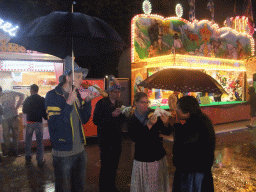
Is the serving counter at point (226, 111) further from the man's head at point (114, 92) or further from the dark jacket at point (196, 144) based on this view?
the dark jacket at point (196, 144)

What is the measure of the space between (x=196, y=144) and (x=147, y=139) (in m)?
0.72

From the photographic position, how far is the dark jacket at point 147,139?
298cm

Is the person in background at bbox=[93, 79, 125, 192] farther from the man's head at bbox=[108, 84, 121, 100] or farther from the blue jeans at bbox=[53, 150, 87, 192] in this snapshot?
the blue jeans at bbox=[53, 150, 87, 192]

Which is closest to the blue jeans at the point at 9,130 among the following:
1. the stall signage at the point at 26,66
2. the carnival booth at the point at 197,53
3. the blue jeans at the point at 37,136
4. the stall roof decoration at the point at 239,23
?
the blue jeans at the point at 37,136

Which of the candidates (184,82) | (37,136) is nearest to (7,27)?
(37,136)

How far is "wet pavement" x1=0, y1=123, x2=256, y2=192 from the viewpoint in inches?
182

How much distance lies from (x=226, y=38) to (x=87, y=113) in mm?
13680

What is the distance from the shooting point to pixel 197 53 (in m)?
12.6

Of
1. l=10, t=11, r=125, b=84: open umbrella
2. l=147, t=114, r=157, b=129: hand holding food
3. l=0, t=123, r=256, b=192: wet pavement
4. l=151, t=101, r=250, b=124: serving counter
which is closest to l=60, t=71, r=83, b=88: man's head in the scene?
l=10, t=11, r=125, b=84: open umbrella

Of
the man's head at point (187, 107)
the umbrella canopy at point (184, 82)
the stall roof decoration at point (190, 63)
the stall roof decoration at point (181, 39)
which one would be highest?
the stall roof decoration at point (181, 39)

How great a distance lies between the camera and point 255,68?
14.0 metres

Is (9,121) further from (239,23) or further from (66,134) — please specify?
(239,23)

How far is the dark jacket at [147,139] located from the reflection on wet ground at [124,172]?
6.08 ft

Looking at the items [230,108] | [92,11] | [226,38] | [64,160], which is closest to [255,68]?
[226,38]
